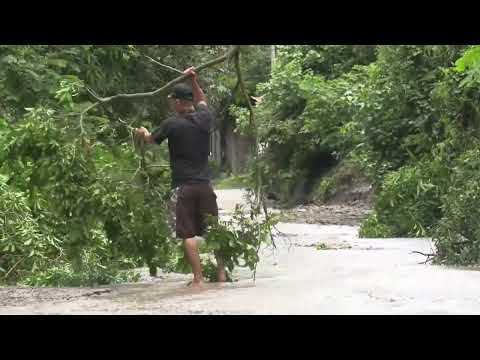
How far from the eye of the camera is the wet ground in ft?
22.8

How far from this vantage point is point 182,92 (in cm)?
876

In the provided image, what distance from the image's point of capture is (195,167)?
879 centimetres

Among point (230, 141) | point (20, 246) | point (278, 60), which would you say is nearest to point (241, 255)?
point (20, 246)

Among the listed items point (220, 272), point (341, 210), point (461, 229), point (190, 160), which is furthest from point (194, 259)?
point (341, 210)

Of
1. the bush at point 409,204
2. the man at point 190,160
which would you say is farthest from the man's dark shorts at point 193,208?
the bush at point 409,204

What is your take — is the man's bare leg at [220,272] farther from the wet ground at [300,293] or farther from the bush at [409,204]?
the bush at [409,204]

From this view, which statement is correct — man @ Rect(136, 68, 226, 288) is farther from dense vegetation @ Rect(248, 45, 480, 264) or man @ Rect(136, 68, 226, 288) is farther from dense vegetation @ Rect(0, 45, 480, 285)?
dense vegetation @ Rect(248, 45, 480, 264)

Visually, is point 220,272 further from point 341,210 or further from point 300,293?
point 341,210

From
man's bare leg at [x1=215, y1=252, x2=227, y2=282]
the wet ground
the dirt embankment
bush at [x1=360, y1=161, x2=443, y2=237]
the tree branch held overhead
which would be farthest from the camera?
the dirt embankment

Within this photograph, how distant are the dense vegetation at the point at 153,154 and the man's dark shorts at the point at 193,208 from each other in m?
0.21

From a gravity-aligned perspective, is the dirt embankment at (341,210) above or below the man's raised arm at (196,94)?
below

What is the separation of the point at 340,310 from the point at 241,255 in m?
2.43

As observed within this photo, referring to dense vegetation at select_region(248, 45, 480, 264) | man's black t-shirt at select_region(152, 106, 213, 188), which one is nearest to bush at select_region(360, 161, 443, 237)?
dense vegetation at select_region(248, 45, 480, 264)

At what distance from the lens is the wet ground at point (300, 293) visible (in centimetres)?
696
